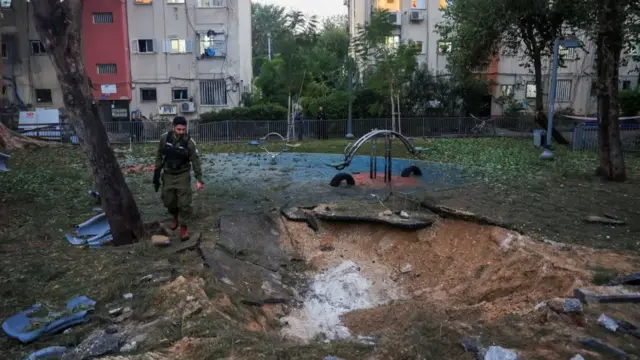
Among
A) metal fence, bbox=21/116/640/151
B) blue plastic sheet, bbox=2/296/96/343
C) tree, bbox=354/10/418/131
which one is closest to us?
blue plastic sheet, bbox=2/296/96/343

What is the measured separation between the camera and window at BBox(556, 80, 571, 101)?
32938 millimetres

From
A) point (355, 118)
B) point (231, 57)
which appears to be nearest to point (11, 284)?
point (355, 118)

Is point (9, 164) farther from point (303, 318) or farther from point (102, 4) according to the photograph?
point (102, 4)

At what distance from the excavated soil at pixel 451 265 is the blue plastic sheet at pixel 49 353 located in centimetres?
300

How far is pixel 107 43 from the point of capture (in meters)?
29.0

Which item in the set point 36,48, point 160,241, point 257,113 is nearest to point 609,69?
point 160,241

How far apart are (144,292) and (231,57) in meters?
26.5

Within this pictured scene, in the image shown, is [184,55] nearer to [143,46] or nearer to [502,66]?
[143,46]

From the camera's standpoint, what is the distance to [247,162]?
16.1 meters

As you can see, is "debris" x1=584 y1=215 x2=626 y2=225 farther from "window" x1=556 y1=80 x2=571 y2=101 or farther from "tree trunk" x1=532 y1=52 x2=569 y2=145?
"window" x1=556 y1=80 x2=571 y2=101

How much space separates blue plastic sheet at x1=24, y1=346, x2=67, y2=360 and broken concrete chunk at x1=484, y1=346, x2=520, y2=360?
11.4ft

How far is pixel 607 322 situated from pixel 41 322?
17.0ft

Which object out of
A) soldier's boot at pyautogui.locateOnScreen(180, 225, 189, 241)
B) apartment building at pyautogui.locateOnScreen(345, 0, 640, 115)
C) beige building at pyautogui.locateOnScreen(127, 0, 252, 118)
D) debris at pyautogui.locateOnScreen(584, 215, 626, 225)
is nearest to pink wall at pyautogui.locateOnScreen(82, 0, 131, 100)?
beige building at pyautogui.locateOnScreen(127, 0, 252, 118)

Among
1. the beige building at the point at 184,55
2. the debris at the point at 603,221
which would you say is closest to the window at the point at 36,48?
the beige building at the point at 184,55
